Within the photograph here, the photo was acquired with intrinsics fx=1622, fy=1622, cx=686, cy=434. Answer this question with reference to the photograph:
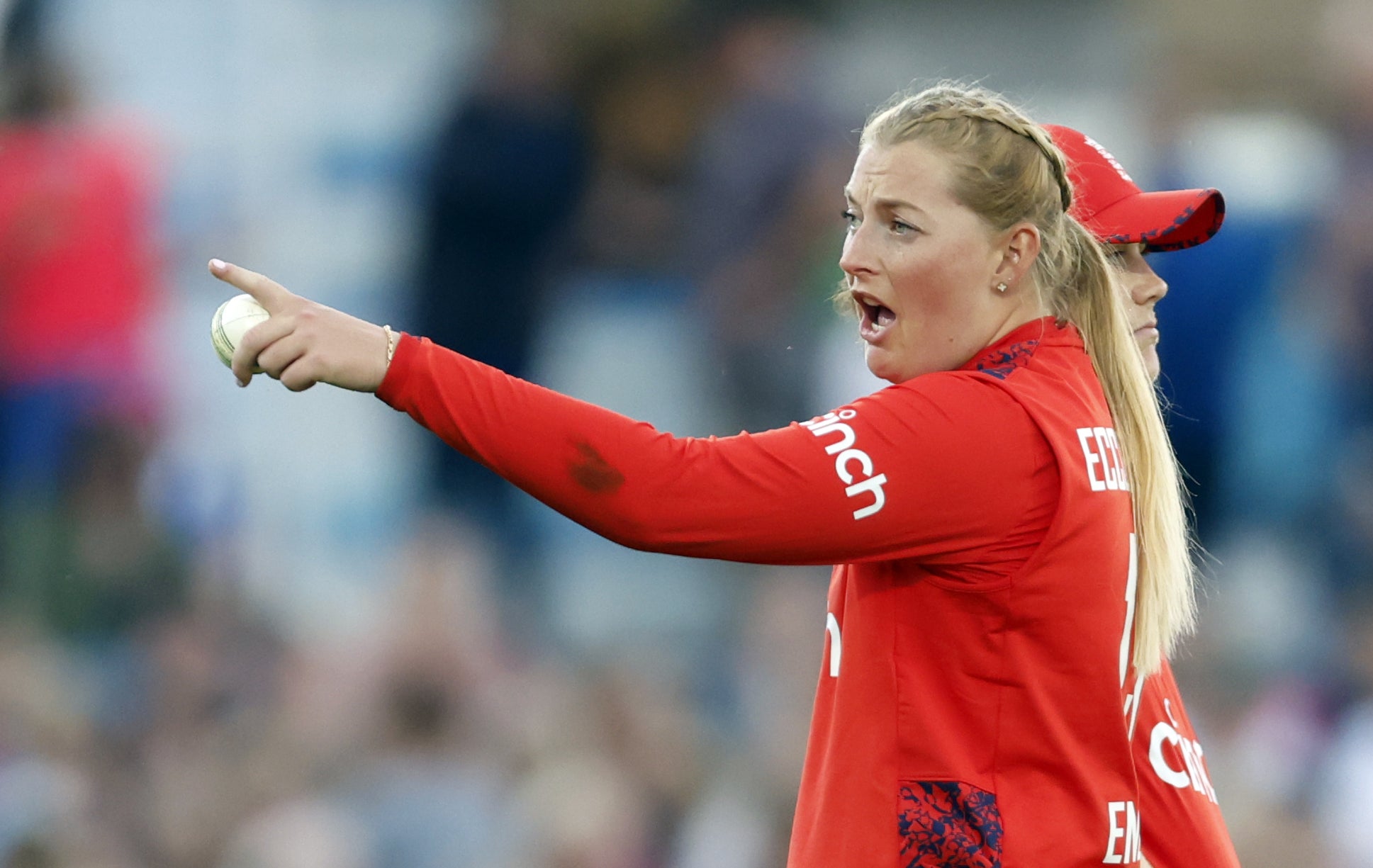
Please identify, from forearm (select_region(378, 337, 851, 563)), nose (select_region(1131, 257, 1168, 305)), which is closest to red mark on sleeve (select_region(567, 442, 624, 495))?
forearm (select_region(378, 337, 851, 563))

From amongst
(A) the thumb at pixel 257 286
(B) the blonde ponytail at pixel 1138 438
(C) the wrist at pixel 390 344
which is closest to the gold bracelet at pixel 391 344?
(C) the wrist at pixel 390 344

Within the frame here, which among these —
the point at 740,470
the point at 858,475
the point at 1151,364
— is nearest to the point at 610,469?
the point at 740,470

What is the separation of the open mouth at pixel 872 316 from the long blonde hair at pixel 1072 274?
175 mm

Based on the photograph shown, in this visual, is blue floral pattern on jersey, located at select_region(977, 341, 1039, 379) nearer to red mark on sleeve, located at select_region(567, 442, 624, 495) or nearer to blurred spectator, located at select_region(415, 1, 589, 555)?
red mark on sleeve, located at select_region(567, 442, 624, 495)

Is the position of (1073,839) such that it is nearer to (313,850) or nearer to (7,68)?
(313,850)

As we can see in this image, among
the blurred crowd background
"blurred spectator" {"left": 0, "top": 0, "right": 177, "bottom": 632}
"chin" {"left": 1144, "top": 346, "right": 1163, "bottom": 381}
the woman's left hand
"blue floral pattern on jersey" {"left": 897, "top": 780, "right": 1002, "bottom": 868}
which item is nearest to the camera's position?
the woman's left hand

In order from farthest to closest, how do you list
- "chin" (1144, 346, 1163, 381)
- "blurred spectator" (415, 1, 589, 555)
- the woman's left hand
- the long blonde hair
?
"blurred spectator" (415, 1, 589, 555)
"chin" (1144, 346, 1163, 381)
the long blonde hair
the woman's left hand

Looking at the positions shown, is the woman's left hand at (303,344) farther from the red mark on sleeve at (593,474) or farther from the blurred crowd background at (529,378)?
the blurred crowd background at (529,378)

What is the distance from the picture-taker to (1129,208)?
7.93ft

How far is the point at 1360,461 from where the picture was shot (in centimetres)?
506

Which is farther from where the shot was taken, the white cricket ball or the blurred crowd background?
the blurred crowd background

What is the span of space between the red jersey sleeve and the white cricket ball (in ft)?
0.57

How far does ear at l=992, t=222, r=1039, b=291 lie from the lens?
6.82 feet

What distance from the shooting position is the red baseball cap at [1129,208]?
238 cm
